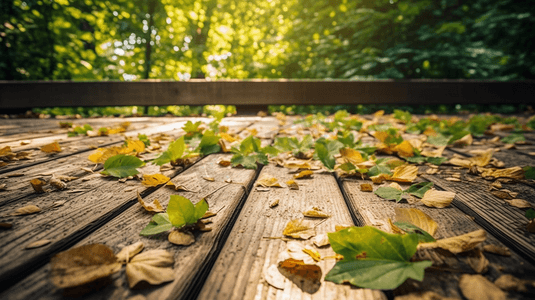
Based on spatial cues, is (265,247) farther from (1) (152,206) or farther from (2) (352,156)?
(2) (352,156)

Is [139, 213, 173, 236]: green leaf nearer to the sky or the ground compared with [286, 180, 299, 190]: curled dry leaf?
nearer to the ground

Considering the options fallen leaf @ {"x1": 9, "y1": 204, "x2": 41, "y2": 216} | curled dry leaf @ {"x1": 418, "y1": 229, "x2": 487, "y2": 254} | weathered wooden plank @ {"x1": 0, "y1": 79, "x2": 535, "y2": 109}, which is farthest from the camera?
weathered wooden plank @ {"x1": 0, "y1": 79, "x2": 535, "y2": 109}

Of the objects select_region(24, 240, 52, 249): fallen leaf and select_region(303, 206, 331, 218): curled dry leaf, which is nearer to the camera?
select_region(24, 240, 52, 249): fallen leaf

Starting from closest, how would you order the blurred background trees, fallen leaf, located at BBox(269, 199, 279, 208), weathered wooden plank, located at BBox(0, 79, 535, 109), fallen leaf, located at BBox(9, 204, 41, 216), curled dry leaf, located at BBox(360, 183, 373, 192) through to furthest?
fallen leaf, located at BBox(9, 204, 41, 216) → fallen leaf, located at BBox(269, 199, 279, 208) → curled dry leaf, located at BBox(360, 183, 373, 192) → weathered wooden plank, located at BBox(0, 79, 535, 109) → the blurred background trees

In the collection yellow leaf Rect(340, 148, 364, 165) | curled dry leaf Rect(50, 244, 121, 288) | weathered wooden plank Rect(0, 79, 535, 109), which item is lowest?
curled dry leaf Rect(50, 244, 121, 288)

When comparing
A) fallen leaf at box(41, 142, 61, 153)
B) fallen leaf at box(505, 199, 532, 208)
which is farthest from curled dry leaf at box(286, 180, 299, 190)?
fallen leaf at box(41, 142, 61, 153)

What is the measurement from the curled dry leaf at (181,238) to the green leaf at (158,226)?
0.02 metres

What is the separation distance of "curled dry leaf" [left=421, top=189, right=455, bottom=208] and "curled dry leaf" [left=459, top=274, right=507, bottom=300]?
0.35 m

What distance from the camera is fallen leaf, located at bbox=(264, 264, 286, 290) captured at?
0.46m

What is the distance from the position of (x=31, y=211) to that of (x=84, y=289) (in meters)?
0.43

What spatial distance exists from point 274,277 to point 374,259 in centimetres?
19

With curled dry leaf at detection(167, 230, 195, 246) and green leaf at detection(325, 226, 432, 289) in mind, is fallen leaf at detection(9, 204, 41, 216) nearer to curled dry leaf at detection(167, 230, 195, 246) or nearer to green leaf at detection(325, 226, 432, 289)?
curled dry leaf at detection(167, 230, 195, 246)

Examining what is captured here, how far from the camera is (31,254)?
0.51 metres

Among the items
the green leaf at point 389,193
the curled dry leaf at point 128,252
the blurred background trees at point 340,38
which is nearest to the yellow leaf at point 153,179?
the curled dry leaf at point 128,252
